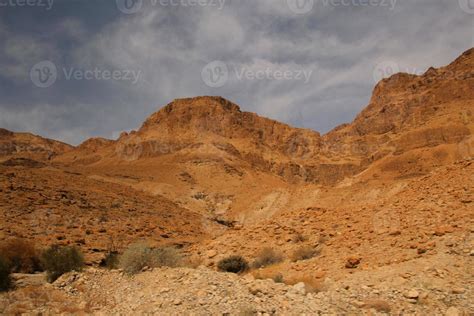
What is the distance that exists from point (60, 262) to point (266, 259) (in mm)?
5790

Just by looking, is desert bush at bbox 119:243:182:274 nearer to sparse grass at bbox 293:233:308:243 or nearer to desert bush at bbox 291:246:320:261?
desert bush at bbox 291:246:320:261

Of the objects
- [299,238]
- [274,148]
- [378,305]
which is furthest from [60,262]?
[274,148]

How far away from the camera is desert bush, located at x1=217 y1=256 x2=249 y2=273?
414 inches

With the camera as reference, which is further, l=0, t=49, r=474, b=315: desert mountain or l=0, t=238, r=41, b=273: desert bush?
l=0, t=238, r=41, b=273: desert bush

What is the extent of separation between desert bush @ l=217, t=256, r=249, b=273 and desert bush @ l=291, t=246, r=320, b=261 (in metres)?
1.31

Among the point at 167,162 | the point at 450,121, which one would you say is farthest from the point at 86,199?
the point at 450,121

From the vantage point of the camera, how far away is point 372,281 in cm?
751

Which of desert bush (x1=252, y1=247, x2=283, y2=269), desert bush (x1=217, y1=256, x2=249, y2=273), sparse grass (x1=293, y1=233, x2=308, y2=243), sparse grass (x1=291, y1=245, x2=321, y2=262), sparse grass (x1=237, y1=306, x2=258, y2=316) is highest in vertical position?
sparse grass (x1=293, y1=233, x2=308, y2=243)

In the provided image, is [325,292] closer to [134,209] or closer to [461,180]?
[461,180]

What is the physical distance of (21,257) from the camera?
523 inches

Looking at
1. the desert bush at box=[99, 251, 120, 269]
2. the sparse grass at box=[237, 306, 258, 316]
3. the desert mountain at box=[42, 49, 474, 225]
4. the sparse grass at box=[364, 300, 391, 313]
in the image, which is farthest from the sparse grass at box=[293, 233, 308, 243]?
the desert mountain at box=[42, 49, 474, 225]

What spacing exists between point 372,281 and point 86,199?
22384 millimetres

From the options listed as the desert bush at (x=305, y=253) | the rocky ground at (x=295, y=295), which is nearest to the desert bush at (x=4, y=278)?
the rocky ground at (x=295, y=295)

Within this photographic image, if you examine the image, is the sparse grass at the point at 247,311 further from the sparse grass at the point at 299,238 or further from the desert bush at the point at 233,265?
the sparse grass at the point at 299,238
